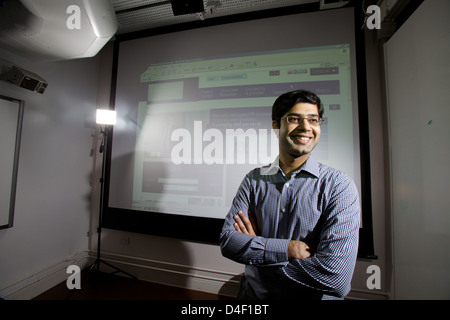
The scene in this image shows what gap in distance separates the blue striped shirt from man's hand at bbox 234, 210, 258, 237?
0.03 metres

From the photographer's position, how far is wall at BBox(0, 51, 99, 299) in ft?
5.24

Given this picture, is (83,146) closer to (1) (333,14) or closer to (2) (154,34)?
(2) (154,34)

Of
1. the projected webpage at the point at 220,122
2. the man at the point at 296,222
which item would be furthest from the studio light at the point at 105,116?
the man at the point at 296,222

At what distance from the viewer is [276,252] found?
84 cm

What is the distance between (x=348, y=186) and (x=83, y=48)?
2274 mm

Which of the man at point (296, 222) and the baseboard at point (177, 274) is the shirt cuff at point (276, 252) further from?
the baseboard at point (177, 274)

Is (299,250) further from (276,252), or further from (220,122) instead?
(220,122)

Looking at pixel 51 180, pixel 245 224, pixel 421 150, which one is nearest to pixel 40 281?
pixel 51 180

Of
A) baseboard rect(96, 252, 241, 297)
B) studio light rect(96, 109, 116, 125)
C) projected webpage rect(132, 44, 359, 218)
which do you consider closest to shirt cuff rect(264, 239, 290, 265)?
projected webpage rect(132, 44, 359, 218)

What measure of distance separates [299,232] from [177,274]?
5.15 feet

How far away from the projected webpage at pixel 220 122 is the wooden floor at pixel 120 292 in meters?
0.81

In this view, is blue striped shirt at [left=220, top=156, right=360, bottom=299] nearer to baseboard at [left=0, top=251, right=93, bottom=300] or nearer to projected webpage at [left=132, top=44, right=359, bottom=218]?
projected webpage at [left=132, top=44, right=359, bottom=218]

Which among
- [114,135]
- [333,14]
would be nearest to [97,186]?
[114,135]

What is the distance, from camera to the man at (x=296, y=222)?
789 millimetres
